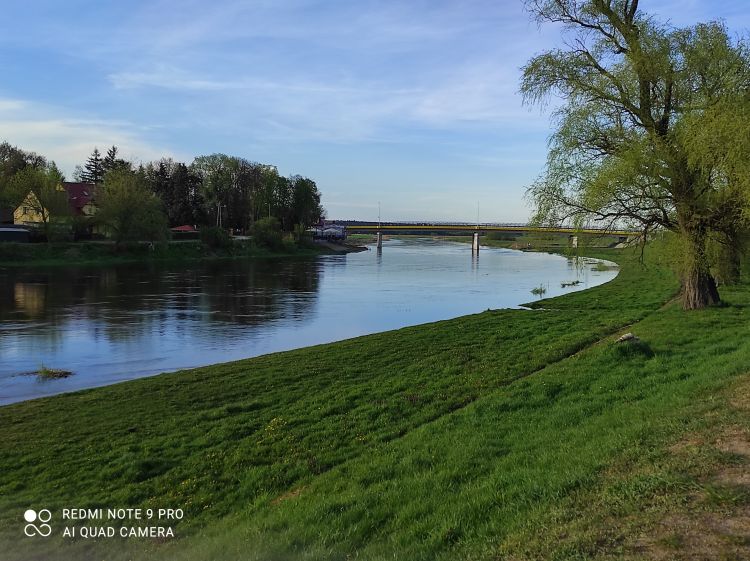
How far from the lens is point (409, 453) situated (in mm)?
8000

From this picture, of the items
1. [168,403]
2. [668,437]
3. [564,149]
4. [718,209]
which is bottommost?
[168,403]

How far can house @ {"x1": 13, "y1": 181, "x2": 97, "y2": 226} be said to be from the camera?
2746 inches

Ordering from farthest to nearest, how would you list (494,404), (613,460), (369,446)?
(494,404)
(369,446)
(613,460)

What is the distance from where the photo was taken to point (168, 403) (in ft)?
42.2

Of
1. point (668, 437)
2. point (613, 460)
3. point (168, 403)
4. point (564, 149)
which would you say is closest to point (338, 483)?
point (613, 460)

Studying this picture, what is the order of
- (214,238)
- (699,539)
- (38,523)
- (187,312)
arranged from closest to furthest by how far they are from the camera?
(699,539) < (38,523) < (187,312) < (214,238)

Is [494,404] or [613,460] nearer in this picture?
[613,460]

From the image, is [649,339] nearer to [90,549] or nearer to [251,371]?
[251,371]

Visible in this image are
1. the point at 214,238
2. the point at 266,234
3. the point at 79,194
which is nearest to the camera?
the point at 214,238

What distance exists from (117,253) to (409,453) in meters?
72.0

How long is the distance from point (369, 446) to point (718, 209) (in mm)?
15353

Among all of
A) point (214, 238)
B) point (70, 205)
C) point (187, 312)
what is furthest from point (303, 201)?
point (187, 312)

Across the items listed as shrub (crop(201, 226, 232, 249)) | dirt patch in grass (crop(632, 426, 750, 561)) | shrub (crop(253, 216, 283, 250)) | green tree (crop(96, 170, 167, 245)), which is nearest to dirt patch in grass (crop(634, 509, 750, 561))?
dirt patch in grass (crop(632, 426, 750, 561))

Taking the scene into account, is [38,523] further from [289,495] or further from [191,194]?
[191,194]
